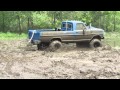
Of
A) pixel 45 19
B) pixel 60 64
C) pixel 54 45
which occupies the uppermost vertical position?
pixel 45 19

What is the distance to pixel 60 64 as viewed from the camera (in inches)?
436

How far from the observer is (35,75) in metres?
9.09

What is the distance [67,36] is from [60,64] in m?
4.13

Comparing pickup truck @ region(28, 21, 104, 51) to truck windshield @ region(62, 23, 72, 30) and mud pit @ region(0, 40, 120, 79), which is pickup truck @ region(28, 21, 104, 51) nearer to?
truck windshield @ region(62, 23, 72, 30)

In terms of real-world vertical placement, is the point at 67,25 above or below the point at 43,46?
above

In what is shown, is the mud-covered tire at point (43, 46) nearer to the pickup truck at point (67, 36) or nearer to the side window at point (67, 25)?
the pickup truck at point (67, 36)

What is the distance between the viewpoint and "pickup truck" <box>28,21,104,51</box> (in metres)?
14.6

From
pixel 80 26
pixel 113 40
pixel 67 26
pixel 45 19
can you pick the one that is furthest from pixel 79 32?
pixel 45 19

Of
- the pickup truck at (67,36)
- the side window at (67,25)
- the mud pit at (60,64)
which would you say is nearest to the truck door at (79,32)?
the pickup truck at (67,36)

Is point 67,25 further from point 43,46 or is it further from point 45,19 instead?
point 45,19

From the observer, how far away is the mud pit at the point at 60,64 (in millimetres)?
9062
